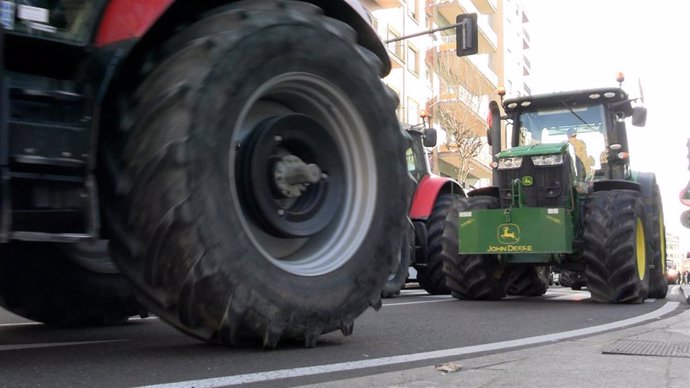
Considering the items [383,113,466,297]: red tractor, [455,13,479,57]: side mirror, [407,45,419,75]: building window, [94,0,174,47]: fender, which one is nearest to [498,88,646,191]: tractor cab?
[383,113,466,297]: red tractor

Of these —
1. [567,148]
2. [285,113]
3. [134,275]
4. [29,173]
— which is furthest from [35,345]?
[567,148]

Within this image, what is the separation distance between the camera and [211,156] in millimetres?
3016

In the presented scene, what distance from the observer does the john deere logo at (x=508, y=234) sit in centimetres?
839

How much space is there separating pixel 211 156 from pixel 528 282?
7884 millimetres

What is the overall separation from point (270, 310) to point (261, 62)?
1.08m

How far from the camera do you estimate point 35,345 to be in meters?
3.78

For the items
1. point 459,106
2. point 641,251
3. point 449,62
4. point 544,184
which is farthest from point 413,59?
point 544,184

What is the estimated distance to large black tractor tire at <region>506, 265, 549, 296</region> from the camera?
33.0 ft

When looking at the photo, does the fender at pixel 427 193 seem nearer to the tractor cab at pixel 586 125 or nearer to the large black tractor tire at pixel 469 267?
the tractor cab at pixel 586 125

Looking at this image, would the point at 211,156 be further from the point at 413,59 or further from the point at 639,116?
the point at 413,59

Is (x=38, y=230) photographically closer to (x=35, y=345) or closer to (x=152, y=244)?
(x=152, y=244)

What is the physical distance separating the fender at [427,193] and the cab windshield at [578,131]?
1.57 meters

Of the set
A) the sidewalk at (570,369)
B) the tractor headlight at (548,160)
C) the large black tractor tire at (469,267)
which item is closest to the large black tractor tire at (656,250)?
the tractor headlight at (548,160)

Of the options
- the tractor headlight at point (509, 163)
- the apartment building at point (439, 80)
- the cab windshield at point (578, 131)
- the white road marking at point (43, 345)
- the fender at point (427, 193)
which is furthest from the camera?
the apartment building at point (439, 80)
